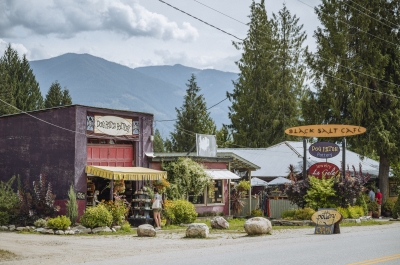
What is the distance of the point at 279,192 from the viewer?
39875mm

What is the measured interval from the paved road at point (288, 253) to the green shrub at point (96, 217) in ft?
21.3

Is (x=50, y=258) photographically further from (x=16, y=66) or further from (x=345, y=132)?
(x=16, y=66)

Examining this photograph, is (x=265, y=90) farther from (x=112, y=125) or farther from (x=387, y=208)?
(x=112, y=125)

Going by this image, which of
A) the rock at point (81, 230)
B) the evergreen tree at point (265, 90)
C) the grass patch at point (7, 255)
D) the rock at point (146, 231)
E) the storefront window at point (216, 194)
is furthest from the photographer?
the evergreen tree at point (265, 90)

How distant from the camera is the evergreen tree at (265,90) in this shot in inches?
2534

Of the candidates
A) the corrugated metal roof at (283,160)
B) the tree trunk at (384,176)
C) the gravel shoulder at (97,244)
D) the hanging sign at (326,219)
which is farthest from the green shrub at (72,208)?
the tree trunk at (384,176)

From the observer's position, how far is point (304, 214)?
2989 cm

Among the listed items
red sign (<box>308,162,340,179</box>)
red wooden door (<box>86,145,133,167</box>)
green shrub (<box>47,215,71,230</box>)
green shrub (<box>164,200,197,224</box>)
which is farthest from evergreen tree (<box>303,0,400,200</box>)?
green shrub (<box>47,215,71,230</box>)

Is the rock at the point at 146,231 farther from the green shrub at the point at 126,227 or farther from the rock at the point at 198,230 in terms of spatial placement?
the green shrub at the point at 126,227

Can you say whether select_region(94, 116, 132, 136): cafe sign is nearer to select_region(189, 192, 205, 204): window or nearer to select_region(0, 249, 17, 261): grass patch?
select_region(189, 192, 205, 204): window

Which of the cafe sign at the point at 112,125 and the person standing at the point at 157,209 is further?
the cafe sign at the point at 112,125

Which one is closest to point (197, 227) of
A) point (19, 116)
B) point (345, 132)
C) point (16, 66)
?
point (19, 116)

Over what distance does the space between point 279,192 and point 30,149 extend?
17.3m

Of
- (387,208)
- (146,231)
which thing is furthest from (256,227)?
(387,208)
